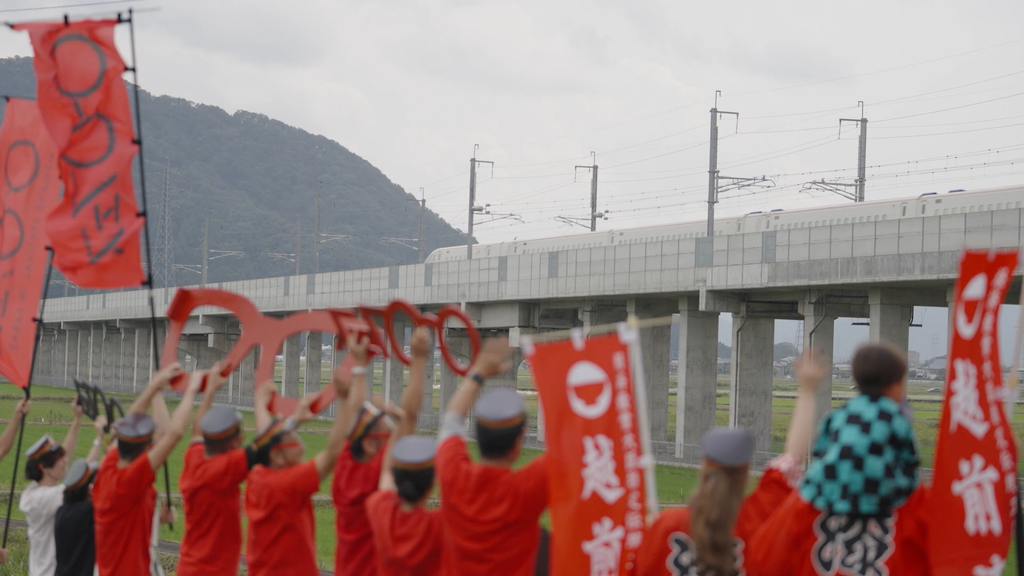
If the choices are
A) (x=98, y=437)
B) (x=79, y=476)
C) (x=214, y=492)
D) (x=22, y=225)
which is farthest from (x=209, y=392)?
(x=22, y=225)

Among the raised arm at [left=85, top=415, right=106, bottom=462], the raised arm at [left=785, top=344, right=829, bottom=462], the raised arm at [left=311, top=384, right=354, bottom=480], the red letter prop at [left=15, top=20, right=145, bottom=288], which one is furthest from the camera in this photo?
the red letter prop at [left=15, top=20, right=145, bottom=288]

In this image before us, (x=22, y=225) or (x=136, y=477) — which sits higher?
(x=22, y=225)

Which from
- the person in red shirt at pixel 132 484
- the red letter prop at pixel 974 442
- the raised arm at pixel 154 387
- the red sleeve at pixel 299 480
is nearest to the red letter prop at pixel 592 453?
the red letter prop at pixel 974 442

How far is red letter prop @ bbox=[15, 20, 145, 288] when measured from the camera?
29.1 ft

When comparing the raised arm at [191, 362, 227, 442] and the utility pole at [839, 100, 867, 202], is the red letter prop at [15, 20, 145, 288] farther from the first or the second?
the utility pole at [839, 100, 867, 202]

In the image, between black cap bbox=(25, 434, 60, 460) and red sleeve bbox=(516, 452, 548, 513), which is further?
black cap bbox=(25, 434, 60, 460)

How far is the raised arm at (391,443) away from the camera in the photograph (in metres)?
5.48

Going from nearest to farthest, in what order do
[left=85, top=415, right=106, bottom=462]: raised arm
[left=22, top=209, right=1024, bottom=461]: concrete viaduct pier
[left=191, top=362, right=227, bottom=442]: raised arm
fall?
[left=191, top=362, right=227, bottom=442]: raised arm, [left=85, top=415, right=106, bottom=462]: raised arm, [left=22, top=209, right=1024, bottom=461]: concrete viaduct pier

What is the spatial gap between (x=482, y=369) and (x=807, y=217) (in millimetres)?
31684

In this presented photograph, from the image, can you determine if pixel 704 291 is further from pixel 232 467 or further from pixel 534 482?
pixel 534 482

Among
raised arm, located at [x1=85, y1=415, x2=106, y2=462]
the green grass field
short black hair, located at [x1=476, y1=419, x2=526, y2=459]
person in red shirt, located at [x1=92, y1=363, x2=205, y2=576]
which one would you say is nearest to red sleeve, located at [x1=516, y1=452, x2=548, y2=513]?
short black hair, located at [x1=476, y1=419, x2=526, y2=459]

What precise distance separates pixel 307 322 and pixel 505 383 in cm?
3803

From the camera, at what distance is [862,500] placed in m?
4.57

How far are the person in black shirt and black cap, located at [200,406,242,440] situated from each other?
1236 millimetres
